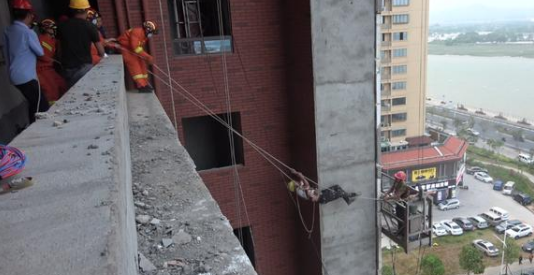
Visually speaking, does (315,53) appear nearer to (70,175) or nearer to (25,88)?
(25,88)

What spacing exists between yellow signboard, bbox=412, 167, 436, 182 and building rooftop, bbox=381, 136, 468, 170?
60cm

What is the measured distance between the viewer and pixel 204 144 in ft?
29.1

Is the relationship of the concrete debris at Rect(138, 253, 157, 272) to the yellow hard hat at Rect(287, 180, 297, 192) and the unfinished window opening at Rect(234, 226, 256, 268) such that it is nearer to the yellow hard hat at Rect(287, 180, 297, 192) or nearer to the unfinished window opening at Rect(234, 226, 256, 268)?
the yellow hard hat at Rect(287, 180, 297, 192)

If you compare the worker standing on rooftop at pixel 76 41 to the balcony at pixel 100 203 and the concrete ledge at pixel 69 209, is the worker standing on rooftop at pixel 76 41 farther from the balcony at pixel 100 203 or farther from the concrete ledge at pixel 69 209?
the concrete ledge at pixel 69 209

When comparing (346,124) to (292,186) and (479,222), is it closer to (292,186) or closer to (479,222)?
(292,186)

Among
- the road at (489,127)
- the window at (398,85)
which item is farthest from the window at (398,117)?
the road at (489,127)

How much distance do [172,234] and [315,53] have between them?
5.66 m

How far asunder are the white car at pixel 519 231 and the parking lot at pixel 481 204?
7.70 ft

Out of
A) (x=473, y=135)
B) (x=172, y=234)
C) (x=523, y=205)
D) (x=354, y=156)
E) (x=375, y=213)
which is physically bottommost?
(x=523, y=205)

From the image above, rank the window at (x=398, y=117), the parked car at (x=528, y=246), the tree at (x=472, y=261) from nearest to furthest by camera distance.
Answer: the tree at (x=472, y=261) < the window at (x=398, y=117) < the parked car at (x=528, y=246)

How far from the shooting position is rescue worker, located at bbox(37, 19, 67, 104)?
552cm

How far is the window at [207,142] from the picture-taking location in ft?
28.4

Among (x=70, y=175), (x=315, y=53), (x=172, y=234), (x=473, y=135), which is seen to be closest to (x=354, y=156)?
(x=315, y=53)

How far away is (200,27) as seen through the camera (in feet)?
26.2
